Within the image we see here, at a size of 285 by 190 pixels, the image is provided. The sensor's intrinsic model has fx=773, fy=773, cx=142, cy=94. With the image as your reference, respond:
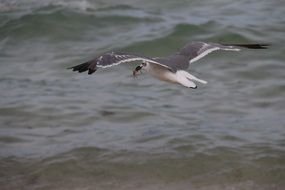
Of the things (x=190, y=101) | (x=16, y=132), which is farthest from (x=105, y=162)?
(x=190, y=101)

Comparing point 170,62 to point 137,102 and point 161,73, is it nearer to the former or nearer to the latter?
point 161,73

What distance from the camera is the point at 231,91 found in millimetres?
9156

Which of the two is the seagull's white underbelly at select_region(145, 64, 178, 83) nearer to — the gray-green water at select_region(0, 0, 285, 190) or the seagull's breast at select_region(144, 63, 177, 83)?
the seagull's breast at select_region(144, 63, 177, 83)

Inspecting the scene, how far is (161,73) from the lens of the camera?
22.9 ft

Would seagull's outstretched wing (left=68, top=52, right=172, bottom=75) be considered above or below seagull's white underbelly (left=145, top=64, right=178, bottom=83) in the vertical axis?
above

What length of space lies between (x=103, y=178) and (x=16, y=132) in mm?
1659

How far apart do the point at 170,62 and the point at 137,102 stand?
206 centimetres

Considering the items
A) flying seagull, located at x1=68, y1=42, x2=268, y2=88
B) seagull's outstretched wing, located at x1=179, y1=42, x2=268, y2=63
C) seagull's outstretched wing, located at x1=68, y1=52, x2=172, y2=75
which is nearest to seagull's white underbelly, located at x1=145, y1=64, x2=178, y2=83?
flying seagull, located at x1=68, y1=42, x2=268, y2=88

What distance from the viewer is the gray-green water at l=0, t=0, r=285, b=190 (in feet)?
22.7

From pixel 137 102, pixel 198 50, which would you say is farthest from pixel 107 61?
pixel 137 102

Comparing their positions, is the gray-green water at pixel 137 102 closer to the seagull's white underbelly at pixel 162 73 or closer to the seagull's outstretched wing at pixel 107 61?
the seagull's white underbelly at pixel 162 73

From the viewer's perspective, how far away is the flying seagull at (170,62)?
6199 mm

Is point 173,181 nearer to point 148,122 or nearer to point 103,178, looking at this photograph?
point 103,178

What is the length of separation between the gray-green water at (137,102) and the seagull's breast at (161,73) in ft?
2.61
